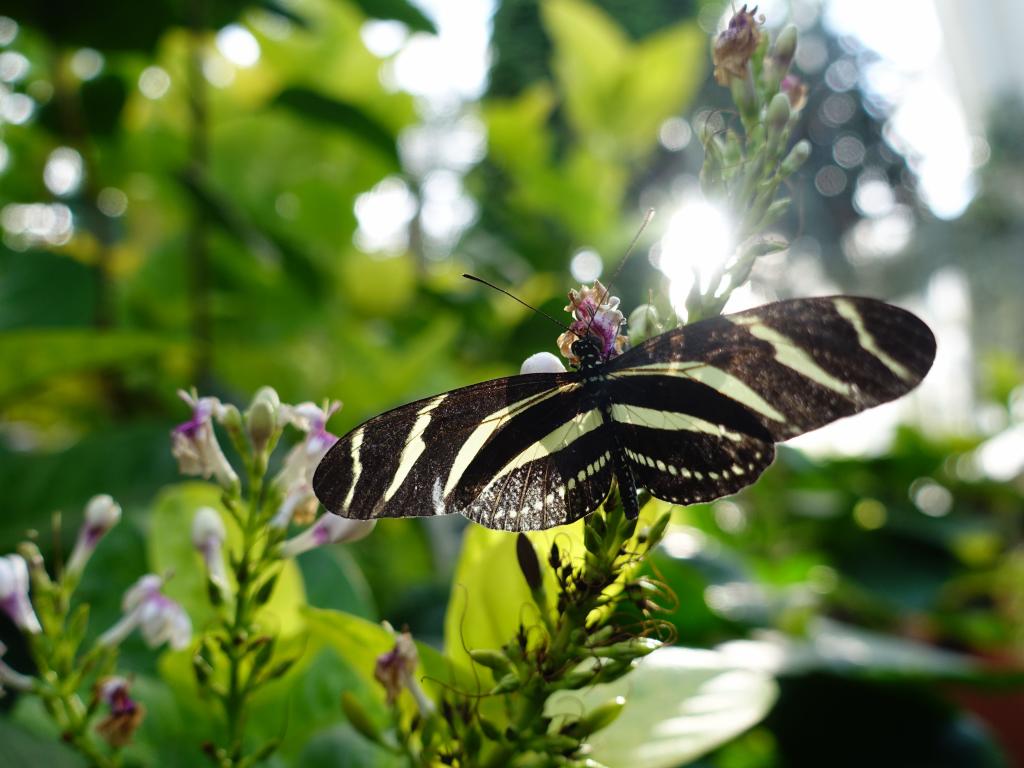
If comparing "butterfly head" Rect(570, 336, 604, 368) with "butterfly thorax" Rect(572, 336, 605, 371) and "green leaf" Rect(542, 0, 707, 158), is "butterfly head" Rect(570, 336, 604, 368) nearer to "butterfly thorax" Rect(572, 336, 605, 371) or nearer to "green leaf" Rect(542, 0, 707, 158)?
"butterfly thorax" Rect(572, 336, 605, 371)

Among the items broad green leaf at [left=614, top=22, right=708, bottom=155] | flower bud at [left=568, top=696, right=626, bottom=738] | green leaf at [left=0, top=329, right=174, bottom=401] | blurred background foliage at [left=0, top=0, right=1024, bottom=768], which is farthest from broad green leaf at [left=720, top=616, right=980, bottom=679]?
broad green leaf at [left=614, top=22, right=708, bottom=155]

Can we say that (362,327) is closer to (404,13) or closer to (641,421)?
(404,13)

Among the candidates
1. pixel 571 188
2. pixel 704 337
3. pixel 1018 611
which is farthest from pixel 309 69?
pixel 1018 611

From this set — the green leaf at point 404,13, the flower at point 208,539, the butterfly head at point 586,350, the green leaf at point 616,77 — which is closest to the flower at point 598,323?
the butterfly head at point 586,350

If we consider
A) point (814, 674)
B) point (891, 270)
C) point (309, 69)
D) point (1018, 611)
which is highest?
point (891, 270)

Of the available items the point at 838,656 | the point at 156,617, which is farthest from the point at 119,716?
the point at 838,656

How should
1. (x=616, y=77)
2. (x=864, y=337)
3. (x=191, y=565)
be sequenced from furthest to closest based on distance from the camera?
(x=616, y=77)
(x=191, y=565)
(x=864, y=337)

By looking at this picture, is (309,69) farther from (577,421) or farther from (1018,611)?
(1018,611)
